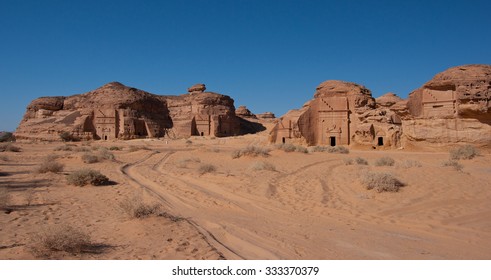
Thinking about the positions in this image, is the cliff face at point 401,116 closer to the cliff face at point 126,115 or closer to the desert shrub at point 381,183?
the desert shrub at point 381,183

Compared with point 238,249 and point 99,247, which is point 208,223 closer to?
point 238,249

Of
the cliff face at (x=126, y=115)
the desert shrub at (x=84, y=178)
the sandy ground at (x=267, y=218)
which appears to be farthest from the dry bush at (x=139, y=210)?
the cliff face at (x=126, y=115)

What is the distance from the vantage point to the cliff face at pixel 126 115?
44594 millimetres

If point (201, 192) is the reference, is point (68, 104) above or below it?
above

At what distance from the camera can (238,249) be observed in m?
4.41

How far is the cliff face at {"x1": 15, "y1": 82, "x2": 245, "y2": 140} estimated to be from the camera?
44594 millimetres

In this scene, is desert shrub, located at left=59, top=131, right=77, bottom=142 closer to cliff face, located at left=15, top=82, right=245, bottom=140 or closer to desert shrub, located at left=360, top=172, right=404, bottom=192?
cliff face, located at left=15, top=82, right=245, bottom=140

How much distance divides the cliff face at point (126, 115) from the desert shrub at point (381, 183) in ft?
133

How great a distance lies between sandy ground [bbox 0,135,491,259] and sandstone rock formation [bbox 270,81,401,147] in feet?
55.8

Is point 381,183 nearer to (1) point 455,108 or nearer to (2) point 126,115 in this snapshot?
(1) point 455,108

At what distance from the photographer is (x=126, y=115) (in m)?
45.4

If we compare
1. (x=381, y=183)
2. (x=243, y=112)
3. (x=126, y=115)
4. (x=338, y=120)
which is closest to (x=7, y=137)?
(x=126, y=115)
